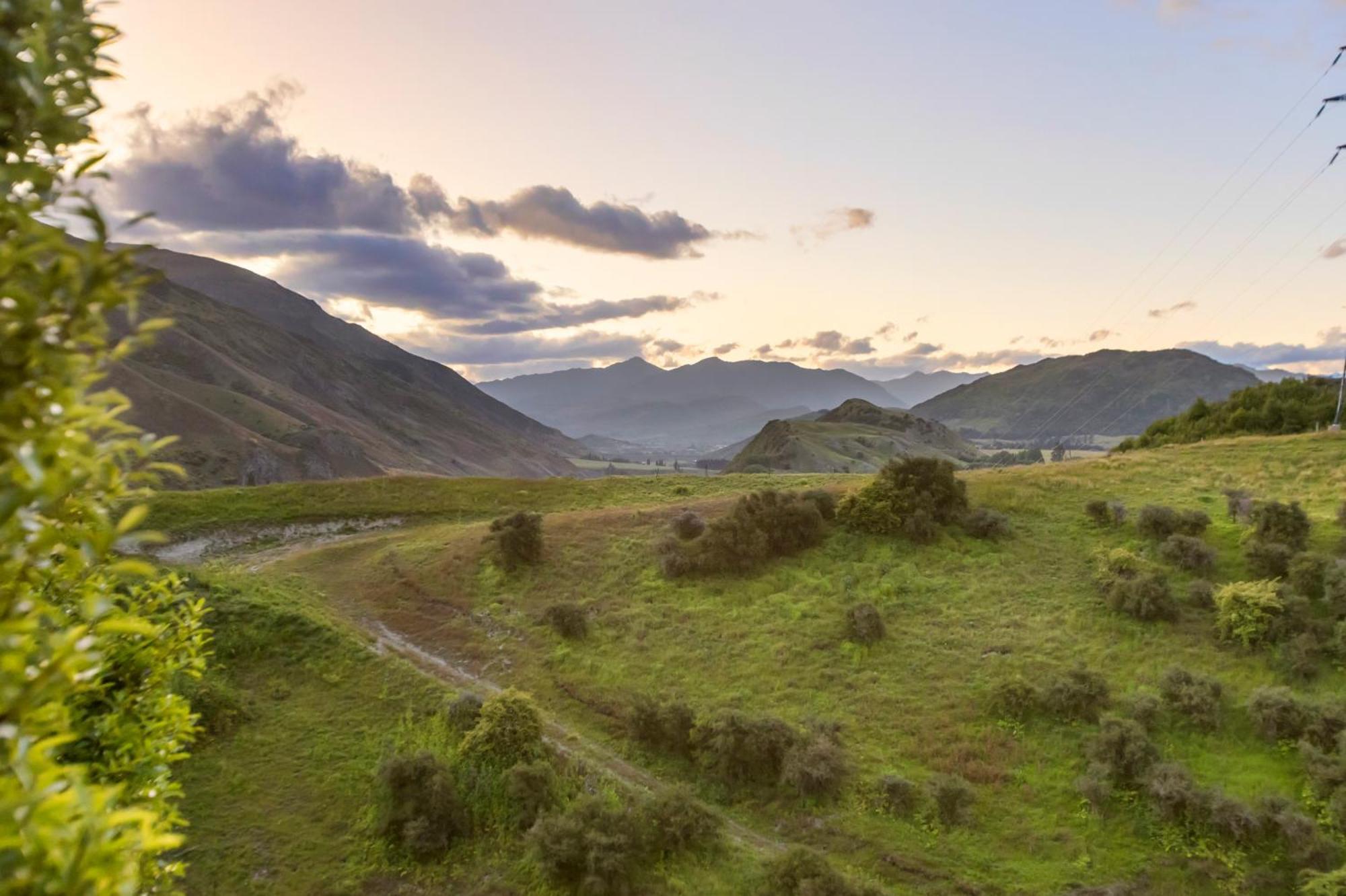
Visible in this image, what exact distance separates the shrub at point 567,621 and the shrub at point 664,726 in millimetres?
→ 5784

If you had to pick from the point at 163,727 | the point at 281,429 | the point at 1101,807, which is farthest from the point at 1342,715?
the point at 281,429

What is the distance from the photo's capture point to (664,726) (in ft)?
60.8

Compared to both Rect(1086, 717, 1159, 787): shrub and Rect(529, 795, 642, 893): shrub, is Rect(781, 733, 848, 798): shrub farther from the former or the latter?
Rect(1086, 717, 1159, 787): shrub

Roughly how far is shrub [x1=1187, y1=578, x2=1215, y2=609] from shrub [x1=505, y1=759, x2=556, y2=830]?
72.4ft

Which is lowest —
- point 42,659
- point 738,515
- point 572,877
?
point 572,877

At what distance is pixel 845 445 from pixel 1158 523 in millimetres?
116331

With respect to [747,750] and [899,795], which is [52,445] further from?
[899,795]

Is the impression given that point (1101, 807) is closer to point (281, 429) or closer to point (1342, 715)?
point (1342, 715)

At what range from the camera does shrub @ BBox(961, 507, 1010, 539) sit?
96.1ft

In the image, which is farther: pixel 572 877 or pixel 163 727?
pixel 572 877

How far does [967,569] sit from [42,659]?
28.7 m

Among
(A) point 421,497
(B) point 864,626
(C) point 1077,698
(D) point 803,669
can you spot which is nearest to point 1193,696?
(C) point 1077,698

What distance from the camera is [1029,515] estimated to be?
31484 mm

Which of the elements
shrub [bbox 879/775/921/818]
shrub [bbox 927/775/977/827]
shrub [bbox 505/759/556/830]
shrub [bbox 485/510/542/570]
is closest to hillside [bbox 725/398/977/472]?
shrub [bbox 485/510/542/570]
